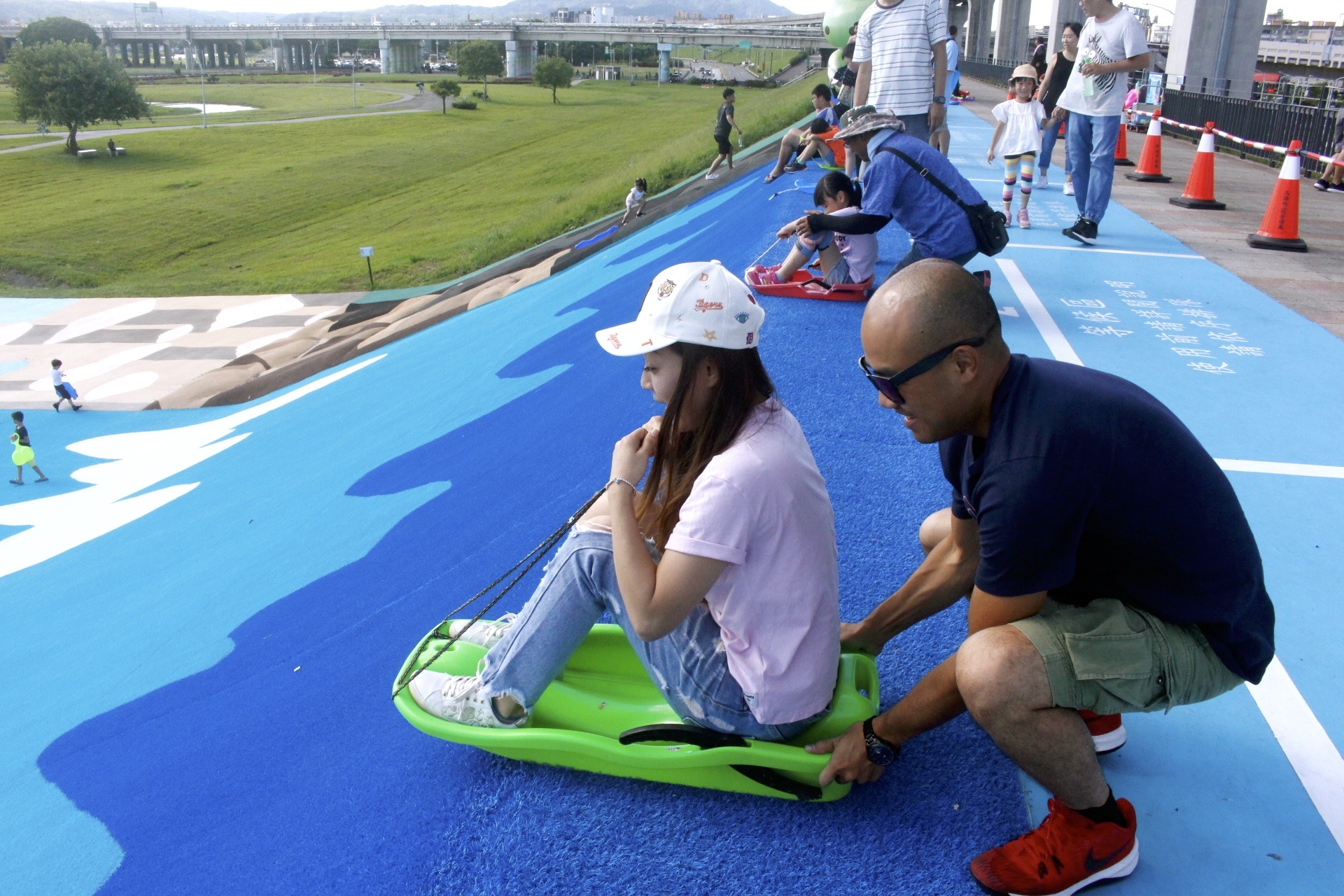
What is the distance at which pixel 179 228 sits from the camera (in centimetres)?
3919

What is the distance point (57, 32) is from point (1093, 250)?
387 feet

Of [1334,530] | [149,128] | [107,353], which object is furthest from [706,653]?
[149,128]

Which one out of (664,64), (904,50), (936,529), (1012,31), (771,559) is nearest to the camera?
(771,559)

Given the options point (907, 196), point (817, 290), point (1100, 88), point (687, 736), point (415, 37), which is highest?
point (415, 37)

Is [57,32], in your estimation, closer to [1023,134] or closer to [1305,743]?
[1023,134]

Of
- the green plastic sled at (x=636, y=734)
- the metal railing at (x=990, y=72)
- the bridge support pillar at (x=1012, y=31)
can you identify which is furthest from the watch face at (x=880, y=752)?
the bridge support pillar at (x=1012, y=31)

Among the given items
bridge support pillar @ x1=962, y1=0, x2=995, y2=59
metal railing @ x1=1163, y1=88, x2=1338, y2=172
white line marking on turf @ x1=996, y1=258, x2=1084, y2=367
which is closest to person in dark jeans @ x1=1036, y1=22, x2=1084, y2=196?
white line marking on turf @ x1=996, y1=258, x2=1084, y2=367

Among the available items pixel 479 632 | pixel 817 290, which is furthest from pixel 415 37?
pixel 479 632

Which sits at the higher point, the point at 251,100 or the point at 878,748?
the point at 251,100

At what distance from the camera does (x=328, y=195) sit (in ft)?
147

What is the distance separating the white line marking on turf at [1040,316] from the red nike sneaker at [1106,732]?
2896 millimetres

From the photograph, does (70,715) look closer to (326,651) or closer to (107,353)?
(326,651)

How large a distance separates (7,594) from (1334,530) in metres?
8.25

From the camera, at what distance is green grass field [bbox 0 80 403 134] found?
69744 mm
